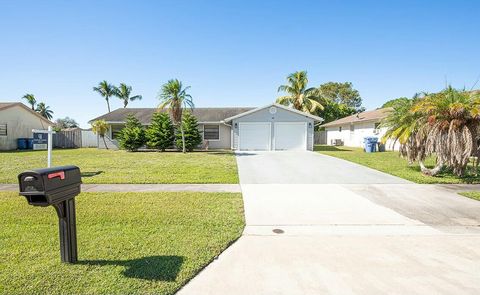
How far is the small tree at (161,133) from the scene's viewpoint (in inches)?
770

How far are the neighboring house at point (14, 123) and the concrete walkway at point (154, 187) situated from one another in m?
19.5

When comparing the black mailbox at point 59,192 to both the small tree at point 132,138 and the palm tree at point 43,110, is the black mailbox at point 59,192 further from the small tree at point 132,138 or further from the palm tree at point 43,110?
the palm tree at point 43,110

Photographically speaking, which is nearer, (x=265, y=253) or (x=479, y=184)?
(x=265, y=253)

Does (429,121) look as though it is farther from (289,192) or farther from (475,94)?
(289,192)

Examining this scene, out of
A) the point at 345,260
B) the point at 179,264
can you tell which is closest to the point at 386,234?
the point at 345,260

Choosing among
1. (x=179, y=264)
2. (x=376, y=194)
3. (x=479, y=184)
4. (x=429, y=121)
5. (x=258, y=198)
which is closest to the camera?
(x=179, y=264)

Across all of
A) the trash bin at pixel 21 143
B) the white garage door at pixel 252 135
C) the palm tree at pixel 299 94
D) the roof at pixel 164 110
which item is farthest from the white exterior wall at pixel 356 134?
the trash bin at pixel 21 143

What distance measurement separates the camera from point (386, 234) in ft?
13.5

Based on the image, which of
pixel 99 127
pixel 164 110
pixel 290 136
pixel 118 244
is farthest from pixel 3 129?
pixel 118 244

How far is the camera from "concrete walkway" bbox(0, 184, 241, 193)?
692 centimetres

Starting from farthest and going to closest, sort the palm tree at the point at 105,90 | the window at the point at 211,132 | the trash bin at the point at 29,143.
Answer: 1. the palm tree at the point at 105,90
2. the trash bin at the point at 29,143
3. the window at the point at 211,132

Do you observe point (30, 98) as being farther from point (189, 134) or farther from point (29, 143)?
point (189, 134)

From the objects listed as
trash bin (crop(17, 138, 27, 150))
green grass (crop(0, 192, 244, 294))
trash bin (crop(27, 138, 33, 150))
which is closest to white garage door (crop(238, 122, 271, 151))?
green grass (crop(0, 192, 244, 294))

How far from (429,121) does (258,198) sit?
22.9ft
